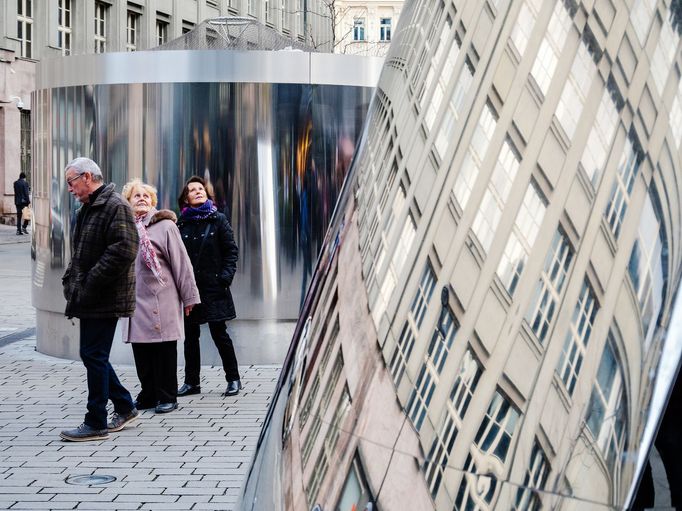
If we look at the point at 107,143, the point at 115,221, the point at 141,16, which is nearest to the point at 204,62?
the point at 107,143

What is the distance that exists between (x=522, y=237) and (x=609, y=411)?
20 centimetres

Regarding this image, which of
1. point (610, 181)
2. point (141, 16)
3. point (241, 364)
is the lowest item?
point (241, 364)

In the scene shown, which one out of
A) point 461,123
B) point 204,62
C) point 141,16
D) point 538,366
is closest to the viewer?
point 538,366

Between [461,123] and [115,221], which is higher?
[461,123]

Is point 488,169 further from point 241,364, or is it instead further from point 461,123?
point 241,364

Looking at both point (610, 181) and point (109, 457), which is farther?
point (109, 457)

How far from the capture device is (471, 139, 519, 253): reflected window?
1232mm

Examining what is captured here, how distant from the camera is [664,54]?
120 cm

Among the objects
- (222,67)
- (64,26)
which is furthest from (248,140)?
(64,26)

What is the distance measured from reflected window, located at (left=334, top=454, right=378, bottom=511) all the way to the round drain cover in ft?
15.0

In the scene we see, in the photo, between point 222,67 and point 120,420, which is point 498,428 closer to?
point 120,420

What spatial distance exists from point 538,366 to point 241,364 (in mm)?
8429

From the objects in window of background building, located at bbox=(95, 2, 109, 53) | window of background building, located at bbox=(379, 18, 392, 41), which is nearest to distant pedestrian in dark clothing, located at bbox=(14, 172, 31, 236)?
window of background building, located at bbox=(95, 2, 109, 53)

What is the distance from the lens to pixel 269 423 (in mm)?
1702
